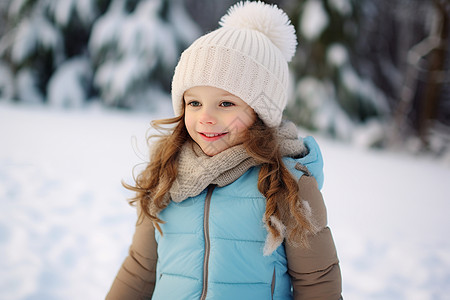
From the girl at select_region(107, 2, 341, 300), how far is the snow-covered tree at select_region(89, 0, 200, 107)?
4.89m

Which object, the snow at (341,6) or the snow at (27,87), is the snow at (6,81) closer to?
the snow at (27,87)

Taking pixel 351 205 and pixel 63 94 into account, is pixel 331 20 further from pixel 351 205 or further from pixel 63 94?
pixel 63 94

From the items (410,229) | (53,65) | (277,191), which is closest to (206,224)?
(277,191)

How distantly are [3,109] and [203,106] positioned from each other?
18.4ft

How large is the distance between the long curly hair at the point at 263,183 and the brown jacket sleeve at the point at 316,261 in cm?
4

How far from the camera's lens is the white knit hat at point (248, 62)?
1100mm

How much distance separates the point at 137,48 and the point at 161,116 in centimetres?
114

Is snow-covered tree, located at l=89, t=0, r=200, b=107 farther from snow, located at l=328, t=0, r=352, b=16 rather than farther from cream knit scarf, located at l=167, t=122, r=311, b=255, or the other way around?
cream knit scarf, located at l=167, t=122, r=311, b=255

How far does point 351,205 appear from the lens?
3.13m

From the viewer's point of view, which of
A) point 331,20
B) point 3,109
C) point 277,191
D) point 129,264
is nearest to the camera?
point 277,191

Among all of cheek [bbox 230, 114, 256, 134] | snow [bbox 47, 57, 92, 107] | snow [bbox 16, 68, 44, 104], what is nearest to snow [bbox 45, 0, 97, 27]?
snow [bbox 47, 57, 92, 107]

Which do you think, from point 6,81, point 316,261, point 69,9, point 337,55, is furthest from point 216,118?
point 6,81

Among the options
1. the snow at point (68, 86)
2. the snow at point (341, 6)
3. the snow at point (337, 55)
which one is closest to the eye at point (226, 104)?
the snow at point (337, 55)


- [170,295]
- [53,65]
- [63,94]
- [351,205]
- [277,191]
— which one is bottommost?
[170,295]
